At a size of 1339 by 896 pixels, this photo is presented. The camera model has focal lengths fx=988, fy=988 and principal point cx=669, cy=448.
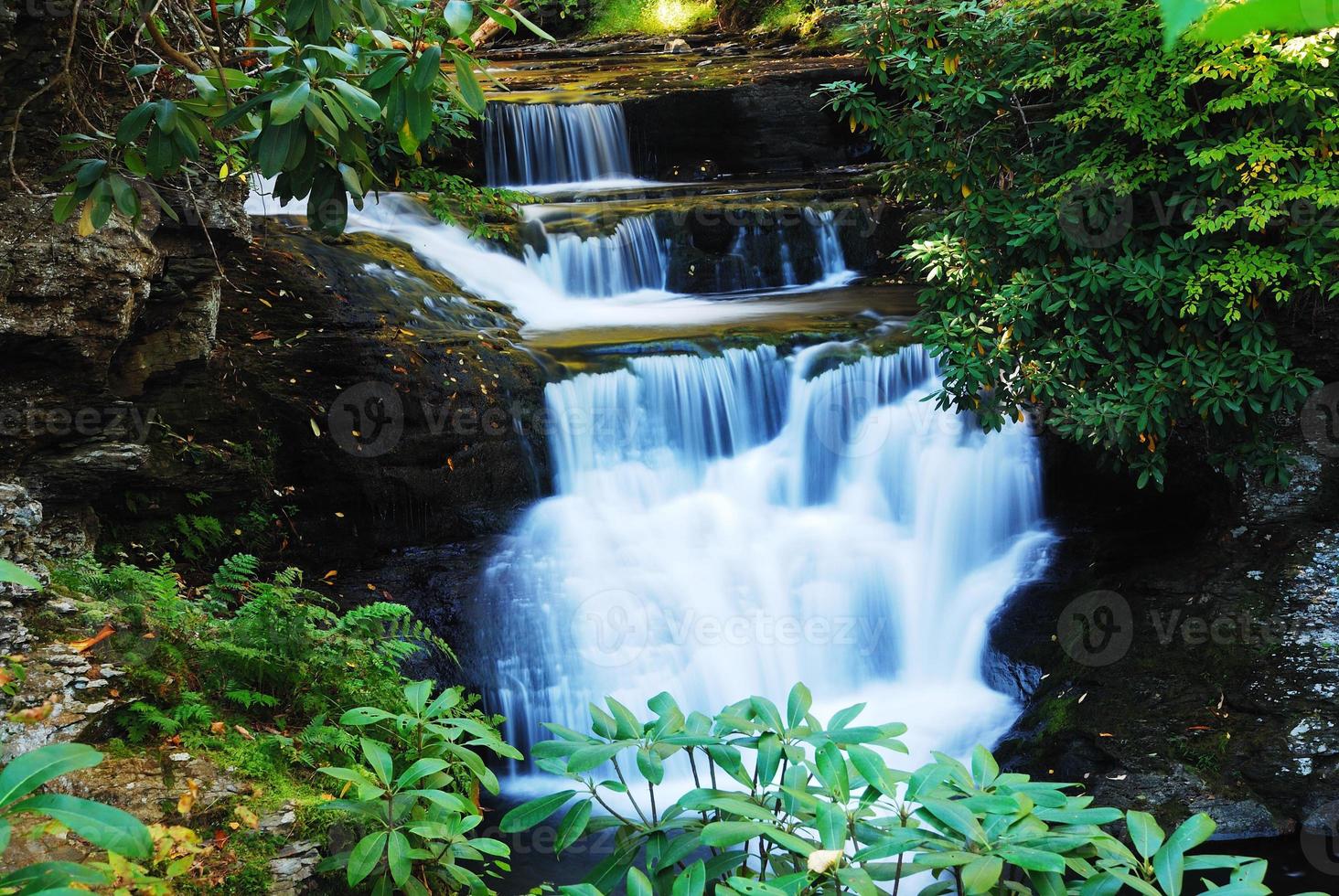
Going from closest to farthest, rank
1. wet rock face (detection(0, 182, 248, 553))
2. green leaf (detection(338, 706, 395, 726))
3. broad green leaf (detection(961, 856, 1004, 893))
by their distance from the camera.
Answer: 1. broad green leaf (detection(961, 856, 1004, 893))
2. green leaf (detection(338, 706, 395, 726))
3. wet rock face (detection(0, 182, 248, 553))

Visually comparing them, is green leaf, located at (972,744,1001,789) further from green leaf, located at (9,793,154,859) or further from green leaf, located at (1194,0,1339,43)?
green leaf, located at (1194,0,1339,43)

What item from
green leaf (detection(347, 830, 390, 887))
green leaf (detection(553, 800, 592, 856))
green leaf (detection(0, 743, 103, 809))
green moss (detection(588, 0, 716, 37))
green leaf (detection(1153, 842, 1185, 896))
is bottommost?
green leaf (detection(347, 830, 390, 887))

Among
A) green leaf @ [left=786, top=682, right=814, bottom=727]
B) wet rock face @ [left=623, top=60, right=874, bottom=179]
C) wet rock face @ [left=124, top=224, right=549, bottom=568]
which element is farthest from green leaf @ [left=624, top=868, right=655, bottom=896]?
wet rock face @ [left=623, top=60, right=874, bottom=179]

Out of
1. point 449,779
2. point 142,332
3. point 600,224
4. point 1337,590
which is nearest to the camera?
point 449,779

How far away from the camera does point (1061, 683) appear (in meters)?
5.88

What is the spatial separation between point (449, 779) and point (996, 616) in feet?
15.1

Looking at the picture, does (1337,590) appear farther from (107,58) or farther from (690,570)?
(107,58)

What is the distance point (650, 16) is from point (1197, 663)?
639 inches

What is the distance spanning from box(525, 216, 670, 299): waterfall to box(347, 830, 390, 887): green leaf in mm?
7046

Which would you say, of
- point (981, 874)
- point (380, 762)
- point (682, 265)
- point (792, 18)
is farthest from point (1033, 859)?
point (792, 18)

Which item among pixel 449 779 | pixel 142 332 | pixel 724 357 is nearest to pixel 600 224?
pixel 724 357

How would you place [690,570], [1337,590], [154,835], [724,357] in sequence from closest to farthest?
1. [154,835]
2. [1337,590]
3. [690,570]
4. [724,357]

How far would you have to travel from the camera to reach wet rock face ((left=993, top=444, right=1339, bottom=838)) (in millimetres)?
5090

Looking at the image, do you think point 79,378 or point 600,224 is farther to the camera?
point 600,224
